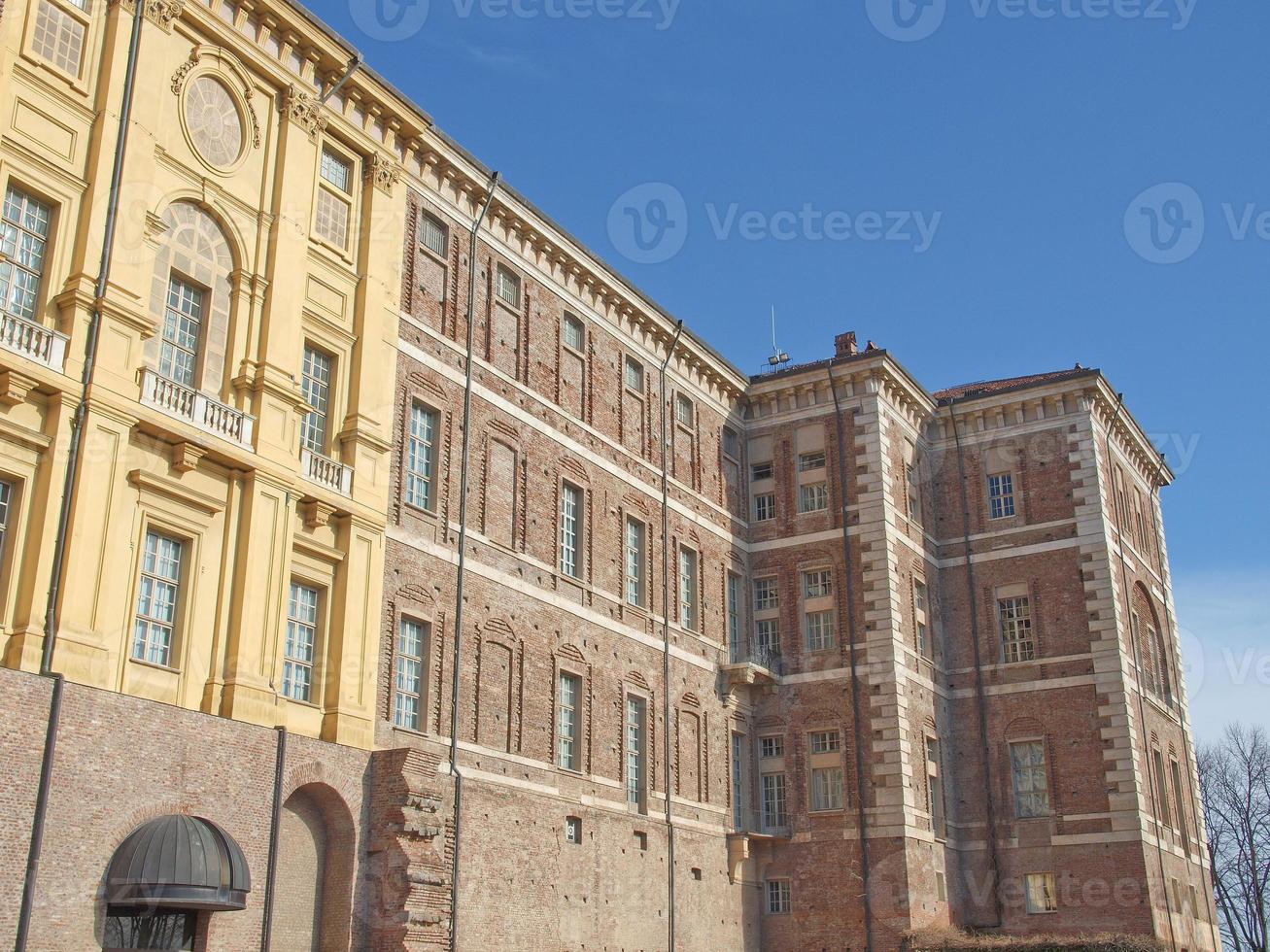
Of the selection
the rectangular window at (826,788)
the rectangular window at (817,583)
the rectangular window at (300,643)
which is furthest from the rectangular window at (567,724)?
the rectangular window at (817,583)

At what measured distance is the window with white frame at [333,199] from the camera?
27.7m

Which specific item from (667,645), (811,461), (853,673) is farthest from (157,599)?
(811,461)

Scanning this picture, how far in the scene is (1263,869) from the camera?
65.1 metres

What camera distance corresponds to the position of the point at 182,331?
24094 mm

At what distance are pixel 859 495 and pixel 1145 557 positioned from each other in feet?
40.4

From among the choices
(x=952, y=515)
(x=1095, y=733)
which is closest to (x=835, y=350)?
(x=952, y=515)

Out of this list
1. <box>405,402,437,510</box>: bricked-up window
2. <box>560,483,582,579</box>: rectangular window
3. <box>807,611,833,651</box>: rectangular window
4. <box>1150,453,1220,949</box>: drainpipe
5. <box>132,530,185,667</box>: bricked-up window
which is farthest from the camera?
<box>1150,453,1220,949</box>: drainpipe

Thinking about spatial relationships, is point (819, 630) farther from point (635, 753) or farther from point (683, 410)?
point (635, 753)

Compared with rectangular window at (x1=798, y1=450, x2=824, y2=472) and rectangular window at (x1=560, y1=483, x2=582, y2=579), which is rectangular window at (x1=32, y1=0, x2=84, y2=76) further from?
rectangular window at (x1=798, y1=450, x2=824, y2=472)

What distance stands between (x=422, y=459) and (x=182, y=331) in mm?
6664

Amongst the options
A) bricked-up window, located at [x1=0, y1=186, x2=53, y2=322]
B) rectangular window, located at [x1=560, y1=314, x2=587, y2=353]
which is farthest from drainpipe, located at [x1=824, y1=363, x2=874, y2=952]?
bricked-up window, located at [x1=0, y1=186, x2=53, y2=322]

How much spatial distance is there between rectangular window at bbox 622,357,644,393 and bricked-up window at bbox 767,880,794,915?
14.1 metres

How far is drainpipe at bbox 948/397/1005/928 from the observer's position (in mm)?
39969

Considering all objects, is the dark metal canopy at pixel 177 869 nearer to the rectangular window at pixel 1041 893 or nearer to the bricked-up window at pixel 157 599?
the bricked-up window at pixel 157 599
